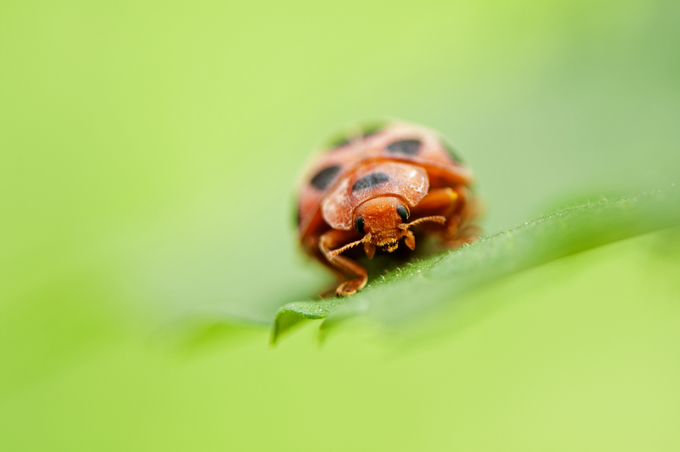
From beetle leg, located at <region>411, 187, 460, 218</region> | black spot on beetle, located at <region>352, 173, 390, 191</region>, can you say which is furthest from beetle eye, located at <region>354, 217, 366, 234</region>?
beetle leg, located at <region>411, 187, 460, 218</region>

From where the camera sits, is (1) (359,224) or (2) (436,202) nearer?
(1) (359,224)

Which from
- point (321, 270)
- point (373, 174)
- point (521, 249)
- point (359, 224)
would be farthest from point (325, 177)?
point (521, 249)

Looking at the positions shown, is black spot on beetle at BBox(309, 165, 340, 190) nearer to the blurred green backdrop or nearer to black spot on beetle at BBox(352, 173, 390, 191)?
black spot on beetle at BBox(352, 173, 390, 191)

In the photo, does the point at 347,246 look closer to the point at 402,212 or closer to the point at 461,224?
the point at 402,212

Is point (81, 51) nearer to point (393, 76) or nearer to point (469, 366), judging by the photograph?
point (393, 76)

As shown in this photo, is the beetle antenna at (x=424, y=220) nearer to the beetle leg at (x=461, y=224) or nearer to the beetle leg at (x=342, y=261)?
the beetle leg at (x=461, y=224)

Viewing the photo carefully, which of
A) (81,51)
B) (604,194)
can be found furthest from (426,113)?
(81,51)
